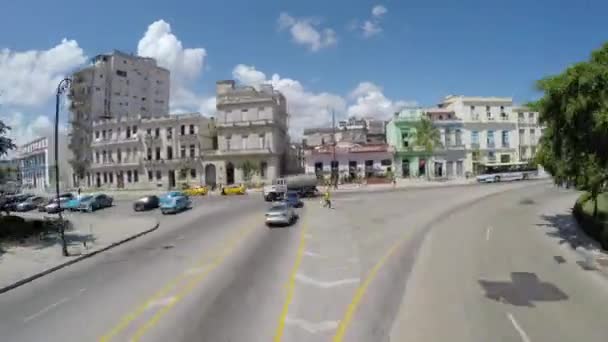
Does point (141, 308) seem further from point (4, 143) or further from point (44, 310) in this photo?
point (4, 143)

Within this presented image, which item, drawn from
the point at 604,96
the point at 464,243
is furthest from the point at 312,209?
the point at 604,96

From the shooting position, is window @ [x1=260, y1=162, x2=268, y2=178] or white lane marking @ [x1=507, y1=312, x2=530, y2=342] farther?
window @ [x1=260, y1=162, x2=268, y2=178]

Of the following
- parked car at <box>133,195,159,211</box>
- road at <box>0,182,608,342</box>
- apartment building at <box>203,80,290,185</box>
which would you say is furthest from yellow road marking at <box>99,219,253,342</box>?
apartment building at <box>203,80,290,185</box>

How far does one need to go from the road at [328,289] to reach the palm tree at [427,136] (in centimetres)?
4128

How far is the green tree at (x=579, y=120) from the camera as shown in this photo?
17.8 m

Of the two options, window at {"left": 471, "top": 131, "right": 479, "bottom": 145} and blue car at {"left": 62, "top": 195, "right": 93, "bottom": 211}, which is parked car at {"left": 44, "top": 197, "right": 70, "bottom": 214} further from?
window at {"left": 471, "top": 131, "right": 479, "bottom": 145}

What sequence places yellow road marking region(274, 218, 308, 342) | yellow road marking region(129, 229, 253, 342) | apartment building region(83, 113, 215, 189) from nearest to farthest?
yellow road marking region(274, 218, 308, 342), yellow road marking region(129, 229, 253, 342), apartment building region(83, 113, 215, 189)

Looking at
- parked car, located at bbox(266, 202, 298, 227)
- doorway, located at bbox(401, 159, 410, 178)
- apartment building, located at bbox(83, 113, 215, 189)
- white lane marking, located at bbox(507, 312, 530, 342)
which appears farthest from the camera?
apartment building, located at bbox(83, 113, 215, 189)

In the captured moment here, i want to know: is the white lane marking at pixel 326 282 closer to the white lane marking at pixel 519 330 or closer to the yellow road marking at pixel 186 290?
the yellow road marking at pixel 186 290

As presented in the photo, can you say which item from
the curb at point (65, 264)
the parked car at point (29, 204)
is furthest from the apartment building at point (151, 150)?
the curb at point (65, 264)

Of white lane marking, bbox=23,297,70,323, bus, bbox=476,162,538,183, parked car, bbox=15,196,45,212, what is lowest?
white lane marking, bbox=23,297,70,323

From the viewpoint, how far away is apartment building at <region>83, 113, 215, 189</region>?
234ft

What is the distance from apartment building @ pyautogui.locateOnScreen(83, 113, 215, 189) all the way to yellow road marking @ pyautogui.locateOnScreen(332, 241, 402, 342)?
5695cm

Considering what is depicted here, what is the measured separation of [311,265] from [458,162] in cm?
6090
